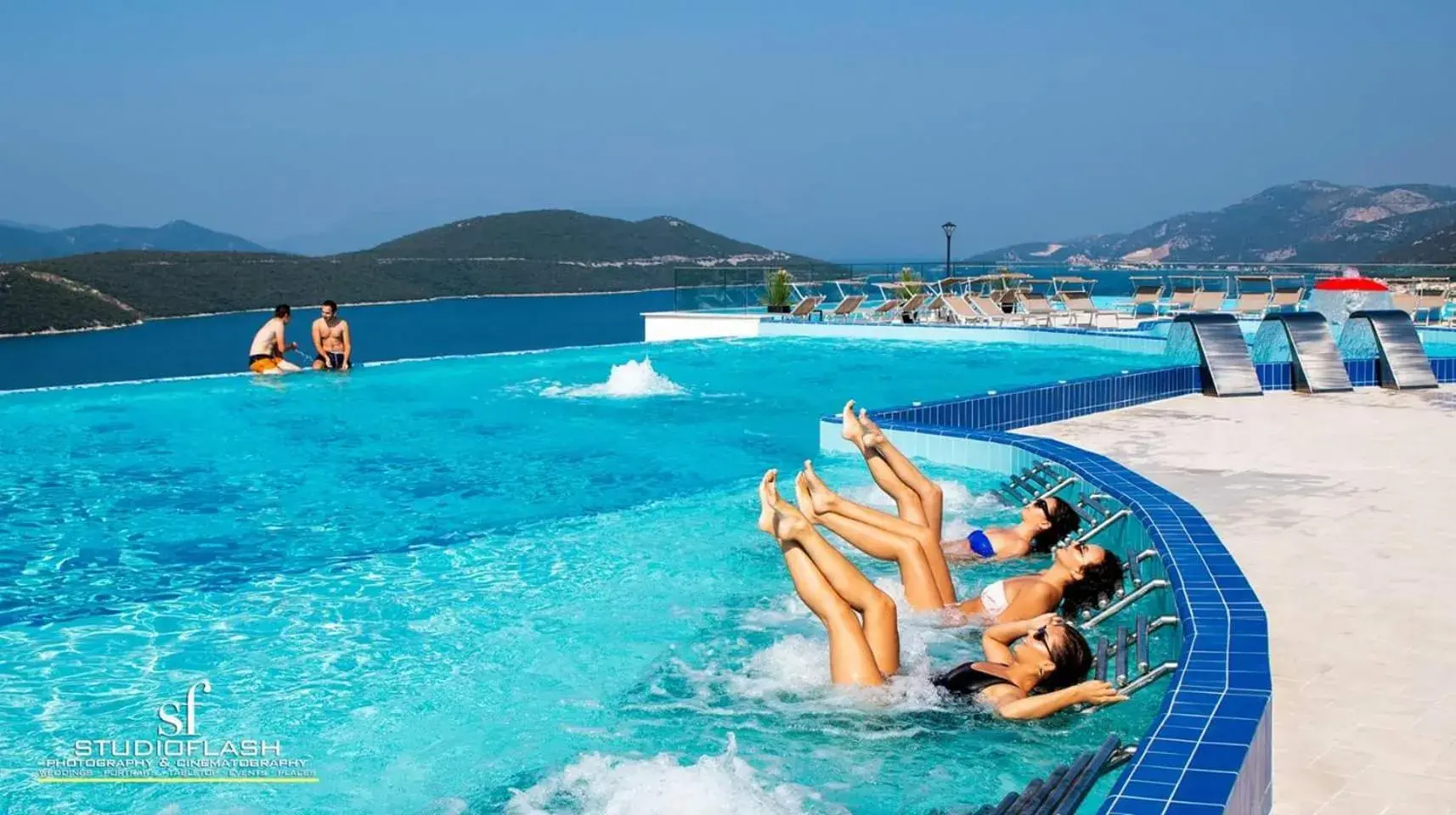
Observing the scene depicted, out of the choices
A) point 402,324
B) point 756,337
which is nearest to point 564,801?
point 756,337

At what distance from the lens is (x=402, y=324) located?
3584cm

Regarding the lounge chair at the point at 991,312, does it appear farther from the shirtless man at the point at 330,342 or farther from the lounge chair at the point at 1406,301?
the shirtless man at the point at 330,342

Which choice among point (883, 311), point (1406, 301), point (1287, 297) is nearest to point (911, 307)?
point (883, 311)

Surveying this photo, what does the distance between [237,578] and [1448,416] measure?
748 centimetres

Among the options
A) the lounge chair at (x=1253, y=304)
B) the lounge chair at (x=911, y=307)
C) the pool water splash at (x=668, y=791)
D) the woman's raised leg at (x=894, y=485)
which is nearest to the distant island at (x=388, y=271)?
the lounge chair at (x=911, y=307)

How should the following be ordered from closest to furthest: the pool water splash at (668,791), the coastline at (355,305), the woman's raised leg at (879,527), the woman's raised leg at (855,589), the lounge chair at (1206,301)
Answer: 1. the pool water splash at (668,791)
2. the woman's raised leg at (855,589)
3. the woman's raised leg at (879,527)
4. the lounge chair at (1206,301)
5. the coastline at (355,305)

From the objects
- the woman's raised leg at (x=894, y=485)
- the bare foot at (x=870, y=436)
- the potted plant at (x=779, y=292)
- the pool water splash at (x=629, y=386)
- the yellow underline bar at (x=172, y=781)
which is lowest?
the yellow underline bar at (x=172, y=781)

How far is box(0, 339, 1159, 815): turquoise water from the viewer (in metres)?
3.68

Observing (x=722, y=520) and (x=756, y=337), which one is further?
(x=756, y=337)

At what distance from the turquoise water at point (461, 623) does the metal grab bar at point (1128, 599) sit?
45 centimetres

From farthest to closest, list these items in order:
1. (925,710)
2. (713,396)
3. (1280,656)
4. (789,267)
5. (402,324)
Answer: (402,324) < (789,267) < (713,396) < (925,710) < (1280,656)

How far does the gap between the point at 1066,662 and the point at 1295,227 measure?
94658mm

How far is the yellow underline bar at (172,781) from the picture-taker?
3787 mm

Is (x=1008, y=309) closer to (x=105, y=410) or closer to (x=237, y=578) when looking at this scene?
(x=105, y=410)
